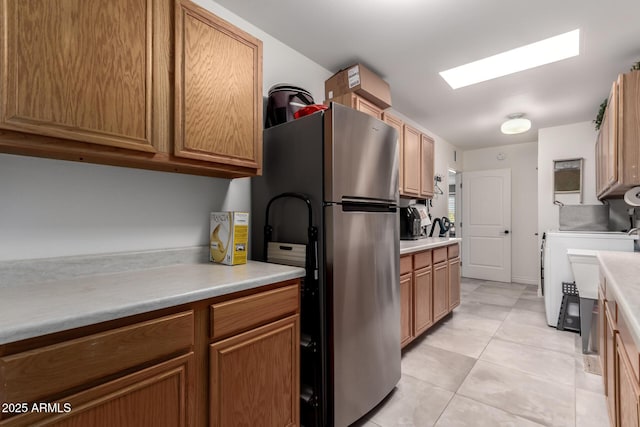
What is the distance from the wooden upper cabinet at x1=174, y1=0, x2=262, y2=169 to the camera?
1.41m

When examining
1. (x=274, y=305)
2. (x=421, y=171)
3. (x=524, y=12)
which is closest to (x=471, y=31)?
(x=524, y=12)

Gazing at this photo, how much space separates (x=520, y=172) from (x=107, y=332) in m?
6.20

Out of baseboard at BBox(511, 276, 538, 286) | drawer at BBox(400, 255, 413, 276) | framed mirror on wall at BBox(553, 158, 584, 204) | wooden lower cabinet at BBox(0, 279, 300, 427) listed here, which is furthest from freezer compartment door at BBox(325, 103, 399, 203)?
baseboard at BBox(511, 276, 538, 286)

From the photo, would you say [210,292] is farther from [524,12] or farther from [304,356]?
[524,12]

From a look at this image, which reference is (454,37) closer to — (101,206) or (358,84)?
(358,84)

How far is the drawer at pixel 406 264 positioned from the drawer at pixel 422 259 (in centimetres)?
8

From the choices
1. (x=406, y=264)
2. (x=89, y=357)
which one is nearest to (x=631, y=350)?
(x=406, y=264)

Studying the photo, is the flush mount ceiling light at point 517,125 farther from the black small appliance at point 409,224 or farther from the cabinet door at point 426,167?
the black small appliance at point 409,224

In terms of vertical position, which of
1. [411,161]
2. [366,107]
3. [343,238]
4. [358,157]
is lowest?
[343,238]

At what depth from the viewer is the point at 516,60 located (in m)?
2.62

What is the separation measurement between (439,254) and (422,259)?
46cm

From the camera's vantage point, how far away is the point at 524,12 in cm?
195

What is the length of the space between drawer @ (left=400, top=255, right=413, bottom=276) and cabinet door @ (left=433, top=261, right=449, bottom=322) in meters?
0.58

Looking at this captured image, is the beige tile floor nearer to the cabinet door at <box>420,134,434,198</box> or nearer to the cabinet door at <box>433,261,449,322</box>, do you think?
the cabinet door at <box>433,261,449,322</box>
